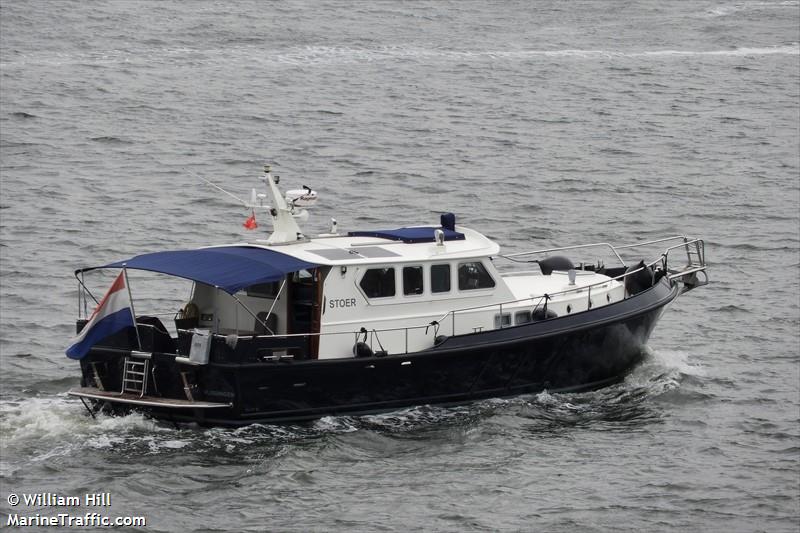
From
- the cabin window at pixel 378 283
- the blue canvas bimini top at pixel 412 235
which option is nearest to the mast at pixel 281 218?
the blue canvas bimini top at pixel 412 235

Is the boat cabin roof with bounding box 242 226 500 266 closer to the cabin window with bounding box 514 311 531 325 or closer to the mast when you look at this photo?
the mast

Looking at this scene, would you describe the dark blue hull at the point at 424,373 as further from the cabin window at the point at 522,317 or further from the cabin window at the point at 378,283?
the cabin window at the point at 378,283

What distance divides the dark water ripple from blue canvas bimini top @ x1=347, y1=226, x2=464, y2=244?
3209 mm

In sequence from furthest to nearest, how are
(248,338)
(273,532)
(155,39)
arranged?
(155,39), (248,338), (273,532)

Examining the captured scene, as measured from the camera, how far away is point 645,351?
26.2m

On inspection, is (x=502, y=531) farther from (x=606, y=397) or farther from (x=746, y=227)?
(x=746, y=227)

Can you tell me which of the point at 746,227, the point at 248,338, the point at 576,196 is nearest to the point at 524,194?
the point at 576,196

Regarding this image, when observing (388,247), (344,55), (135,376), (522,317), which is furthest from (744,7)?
(135,376)

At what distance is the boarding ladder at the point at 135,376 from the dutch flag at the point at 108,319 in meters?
0.61

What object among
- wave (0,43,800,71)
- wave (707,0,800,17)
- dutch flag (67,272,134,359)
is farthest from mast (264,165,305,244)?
wave (707,0,800,17)

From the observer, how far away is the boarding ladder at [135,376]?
866 inches

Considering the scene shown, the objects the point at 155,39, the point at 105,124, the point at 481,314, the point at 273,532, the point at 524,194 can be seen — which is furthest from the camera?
the point at 155,39

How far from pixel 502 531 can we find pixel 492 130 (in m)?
29.9

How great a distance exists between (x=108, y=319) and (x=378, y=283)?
15.4 ft
